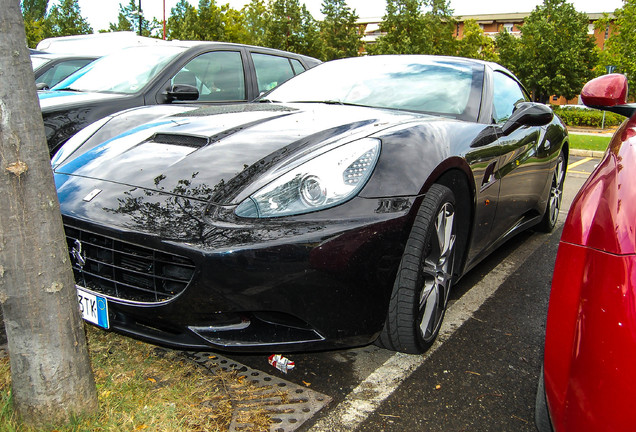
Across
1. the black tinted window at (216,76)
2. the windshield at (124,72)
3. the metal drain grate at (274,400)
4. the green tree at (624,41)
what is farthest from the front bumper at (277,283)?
the green tree at (624,41)

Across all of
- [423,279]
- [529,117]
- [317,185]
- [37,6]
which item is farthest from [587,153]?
[37,6]

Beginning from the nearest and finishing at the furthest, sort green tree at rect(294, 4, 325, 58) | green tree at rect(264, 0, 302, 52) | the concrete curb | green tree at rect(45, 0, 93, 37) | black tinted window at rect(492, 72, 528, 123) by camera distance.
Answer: black tinted window at rect(492, 72, 528, 123) → the concrete curb → green tree at rect(264, 0, 302, 52) → green tree at rect(294, 4, 325, 58) → green tree at rect(45, 0, 93, 37)

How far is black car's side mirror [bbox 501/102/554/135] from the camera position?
10.2ft

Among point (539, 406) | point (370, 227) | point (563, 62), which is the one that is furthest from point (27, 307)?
point (563, 62)

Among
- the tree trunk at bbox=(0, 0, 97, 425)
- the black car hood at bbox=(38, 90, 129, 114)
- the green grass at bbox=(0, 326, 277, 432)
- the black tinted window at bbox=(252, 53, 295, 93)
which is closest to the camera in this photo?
the tree trunk at bbox=(0, 0, 97, 425)

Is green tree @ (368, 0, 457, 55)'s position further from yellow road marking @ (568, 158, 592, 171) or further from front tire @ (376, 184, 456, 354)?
front tire @ (376, 184, 456, 354)

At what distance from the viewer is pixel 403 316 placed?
2229 millimetres

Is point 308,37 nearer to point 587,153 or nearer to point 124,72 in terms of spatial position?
point 587,153

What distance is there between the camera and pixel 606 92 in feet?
8.18

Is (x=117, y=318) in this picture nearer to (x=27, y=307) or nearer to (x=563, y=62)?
(x=27, y=307)

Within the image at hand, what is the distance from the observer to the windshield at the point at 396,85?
10.4 feet

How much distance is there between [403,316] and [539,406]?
65cm

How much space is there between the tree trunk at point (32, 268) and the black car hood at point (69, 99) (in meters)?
2.80

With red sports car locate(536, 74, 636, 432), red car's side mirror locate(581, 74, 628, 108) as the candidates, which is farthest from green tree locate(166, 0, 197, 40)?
red sports car locate(536, 74, 636, 432)
